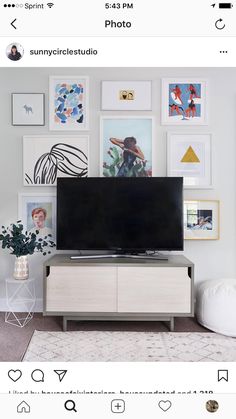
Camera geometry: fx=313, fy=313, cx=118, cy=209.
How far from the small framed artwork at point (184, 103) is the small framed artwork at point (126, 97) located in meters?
0.15

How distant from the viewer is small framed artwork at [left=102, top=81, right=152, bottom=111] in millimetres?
2578

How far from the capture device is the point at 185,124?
2.59m

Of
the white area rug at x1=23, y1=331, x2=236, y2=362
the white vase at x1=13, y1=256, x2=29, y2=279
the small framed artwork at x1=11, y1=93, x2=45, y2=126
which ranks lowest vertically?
the white area rug at x1=23, y1=331, x2=236, y2=362

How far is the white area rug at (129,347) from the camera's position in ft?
5.81

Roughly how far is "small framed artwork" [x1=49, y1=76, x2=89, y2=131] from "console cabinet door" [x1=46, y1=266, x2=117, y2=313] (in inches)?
46.5
